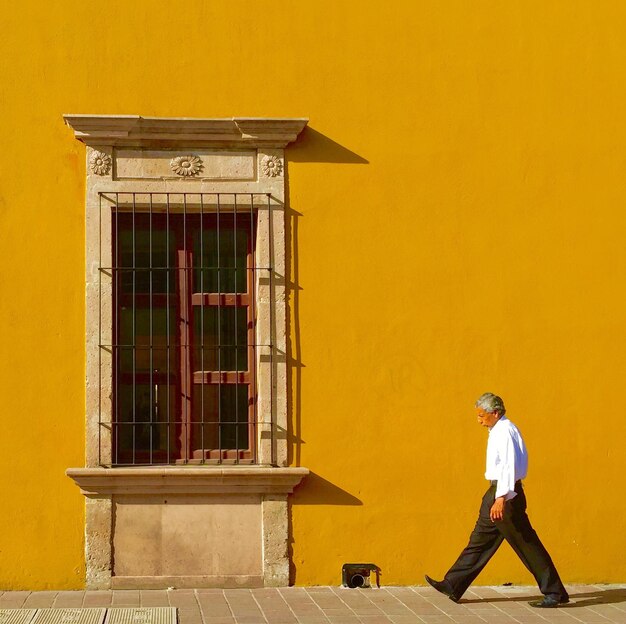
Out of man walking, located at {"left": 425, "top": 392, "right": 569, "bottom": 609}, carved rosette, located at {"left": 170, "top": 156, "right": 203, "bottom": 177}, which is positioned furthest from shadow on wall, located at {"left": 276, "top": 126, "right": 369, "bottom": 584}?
man walking, located at {"left": 425, "top": 392, "right": 569, "bottom": 609}

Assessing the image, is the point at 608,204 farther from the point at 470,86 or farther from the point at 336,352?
the point at 336,352

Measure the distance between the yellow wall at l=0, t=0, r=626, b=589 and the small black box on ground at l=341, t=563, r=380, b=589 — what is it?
8 cm

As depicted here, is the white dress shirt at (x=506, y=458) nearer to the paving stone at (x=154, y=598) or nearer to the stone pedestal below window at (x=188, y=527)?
the stone pedestal below window at (x=188, y=527)

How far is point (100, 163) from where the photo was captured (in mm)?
8516

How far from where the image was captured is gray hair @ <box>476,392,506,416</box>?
7.88 meters

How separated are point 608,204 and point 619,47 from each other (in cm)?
117

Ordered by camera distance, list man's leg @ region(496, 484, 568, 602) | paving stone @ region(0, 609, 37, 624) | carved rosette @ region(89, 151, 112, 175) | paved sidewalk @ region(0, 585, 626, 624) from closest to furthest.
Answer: paving stone @ region(0, 609, 37, 624), paved sidewalk @ region(0, 585, 626, 624), man's leg @ region(496, 484, 568, 602), carved rosette @ region(89, 151, 112, 175)

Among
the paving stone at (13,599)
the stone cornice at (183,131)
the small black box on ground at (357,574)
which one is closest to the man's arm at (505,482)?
the small black box on ground at (357,574)

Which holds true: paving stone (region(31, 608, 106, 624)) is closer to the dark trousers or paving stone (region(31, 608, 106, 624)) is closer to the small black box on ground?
the small black box on ground

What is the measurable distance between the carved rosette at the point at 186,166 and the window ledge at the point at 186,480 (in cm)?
208

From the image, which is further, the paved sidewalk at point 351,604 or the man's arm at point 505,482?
the man's arm at point 505,482

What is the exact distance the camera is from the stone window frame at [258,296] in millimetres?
8336

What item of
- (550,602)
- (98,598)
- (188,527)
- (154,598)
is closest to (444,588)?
(550,602)

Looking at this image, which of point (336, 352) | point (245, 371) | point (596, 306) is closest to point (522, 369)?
point (596, 306)
